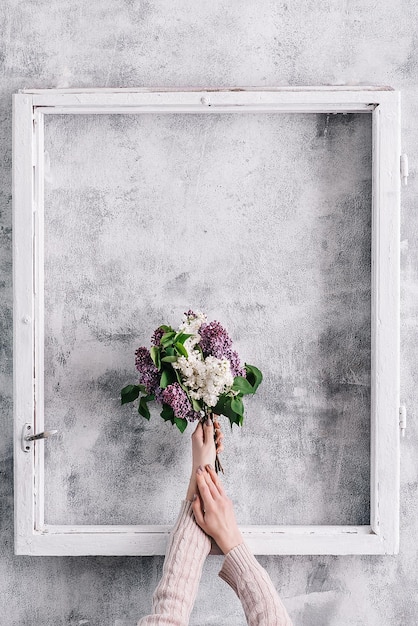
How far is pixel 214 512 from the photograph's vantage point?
1.32 metres

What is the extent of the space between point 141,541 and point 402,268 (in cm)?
83

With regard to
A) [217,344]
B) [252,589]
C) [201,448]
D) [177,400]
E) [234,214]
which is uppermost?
[234,214]

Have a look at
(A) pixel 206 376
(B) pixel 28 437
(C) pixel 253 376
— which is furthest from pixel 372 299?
(B) pixel 28 437

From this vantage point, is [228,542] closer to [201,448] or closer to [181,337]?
[201,448]

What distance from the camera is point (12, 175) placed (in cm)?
140

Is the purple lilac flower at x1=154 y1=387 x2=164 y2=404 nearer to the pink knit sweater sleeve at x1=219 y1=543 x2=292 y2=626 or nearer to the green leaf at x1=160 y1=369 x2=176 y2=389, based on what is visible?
the green leaf at x1=160 y1=369 x2=176 y2=389

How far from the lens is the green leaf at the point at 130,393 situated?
1.33 meters

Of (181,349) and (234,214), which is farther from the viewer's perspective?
(234,214)

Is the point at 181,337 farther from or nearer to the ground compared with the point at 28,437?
farther from the ground

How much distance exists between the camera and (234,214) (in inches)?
55.5

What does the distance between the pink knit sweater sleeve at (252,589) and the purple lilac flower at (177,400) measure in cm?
31

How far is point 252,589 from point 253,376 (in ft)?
1.37

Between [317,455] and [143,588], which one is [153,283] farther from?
[143,588]

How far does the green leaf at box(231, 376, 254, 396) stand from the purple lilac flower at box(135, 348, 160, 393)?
6.1 inches
